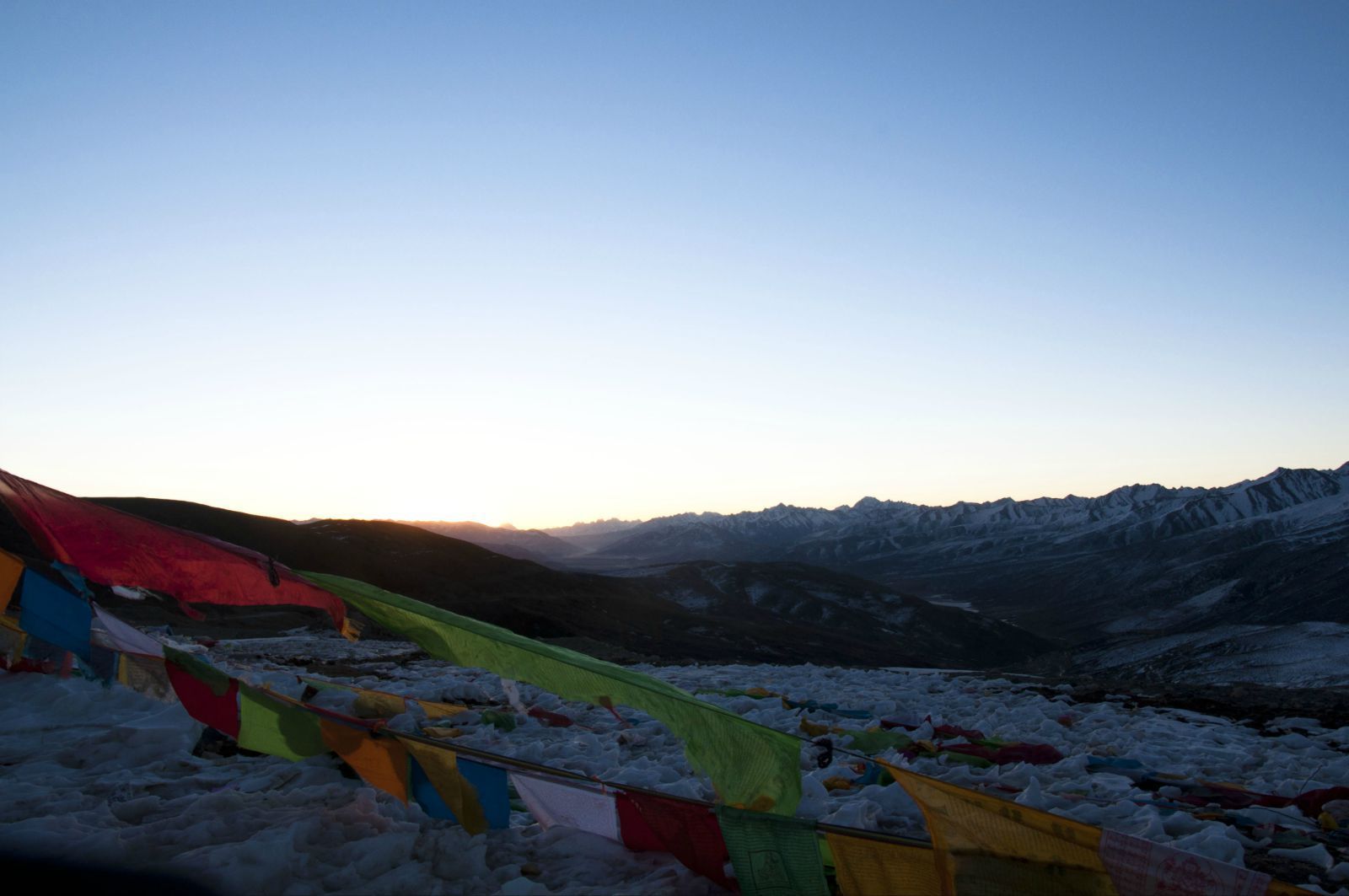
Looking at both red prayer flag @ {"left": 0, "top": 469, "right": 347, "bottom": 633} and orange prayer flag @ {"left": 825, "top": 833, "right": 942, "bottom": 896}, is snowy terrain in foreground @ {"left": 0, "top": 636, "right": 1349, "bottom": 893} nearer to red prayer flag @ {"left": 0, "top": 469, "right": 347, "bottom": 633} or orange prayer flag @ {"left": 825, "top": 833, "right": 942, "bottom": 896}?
orange prayer flag @ {"left": 825, "top": 833, "right": 942, "bottom": 896}

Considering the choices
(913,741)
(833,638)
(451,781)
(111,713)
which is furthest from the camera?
(833,638)

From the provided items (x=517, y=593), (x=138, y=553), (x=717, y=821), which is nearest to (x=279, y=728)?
(x=138, y=553)

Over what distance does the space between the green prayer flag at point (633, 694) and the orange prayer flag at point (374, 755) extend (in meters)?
0.52

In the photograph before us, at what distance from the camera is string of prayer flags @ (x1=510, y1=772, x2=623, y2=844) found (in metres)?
3.67

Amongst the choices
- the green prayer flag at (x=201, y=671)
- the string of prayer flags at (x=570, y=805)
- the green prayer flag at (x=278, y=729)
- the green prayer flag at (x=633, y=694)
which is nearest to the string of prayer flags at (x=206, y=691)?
the green prayer flag at (x=201, y=671)

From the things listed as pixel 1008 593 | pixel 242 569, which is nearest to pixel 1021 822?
pixel 242 569

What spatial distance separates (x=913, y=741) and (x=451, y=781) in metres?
4.49

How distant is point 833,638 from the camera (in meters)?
44.2

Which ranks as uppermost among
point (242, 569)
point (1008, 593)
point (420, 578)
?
point (242, 569)

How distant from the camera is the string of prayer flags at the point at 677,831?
3.23m

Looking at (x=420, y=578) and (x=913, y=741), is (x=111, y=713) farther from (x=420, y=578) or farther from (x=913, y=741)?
(x=420, y=578)

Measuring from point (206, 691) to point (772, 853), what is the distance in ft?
10.4

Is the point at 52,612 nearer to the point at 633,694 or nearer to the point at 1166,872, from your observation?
the point at 633,694

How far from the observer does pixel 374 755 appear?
3.75 m
